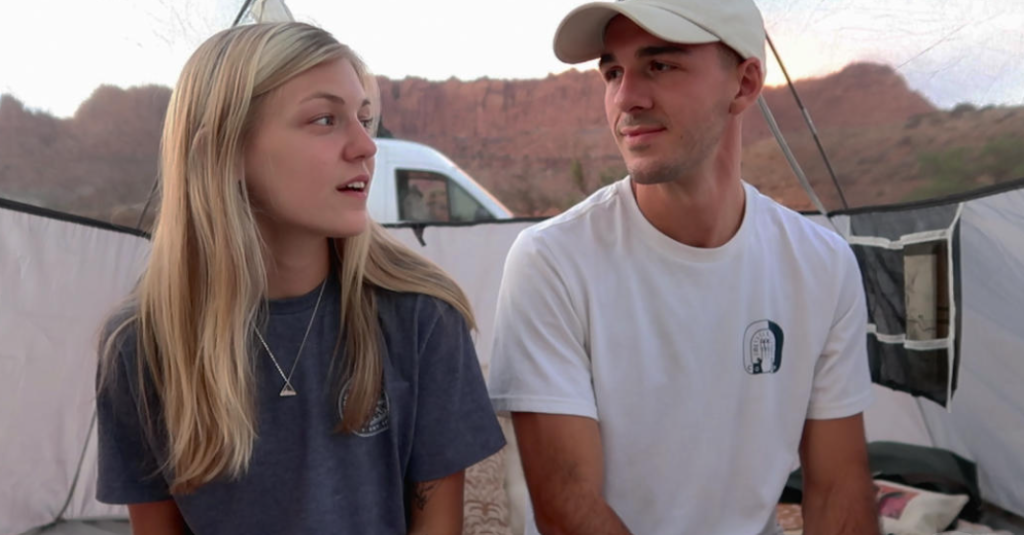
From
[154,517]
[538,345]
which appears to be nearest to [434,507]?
[538,345]

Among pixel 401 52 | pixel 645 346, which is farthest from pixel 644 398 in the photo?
pixel 401 52

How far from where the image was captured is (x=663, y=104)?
1.63 metres

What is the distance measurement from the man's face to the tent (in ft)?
4.48

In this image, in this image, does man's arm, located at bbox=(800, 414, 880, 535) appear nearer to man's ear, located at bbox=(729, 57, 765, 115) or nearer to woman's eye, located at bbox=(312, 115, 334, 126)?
man's ear, located at bbox=(729, 57, 765, 115)

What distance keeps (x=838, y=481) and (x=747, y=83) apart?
0.77 metres

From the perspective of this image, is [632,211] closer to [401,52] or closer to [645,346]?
[645,346]

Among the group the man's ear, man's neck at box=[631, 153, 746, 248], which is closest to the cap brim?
the man's ear

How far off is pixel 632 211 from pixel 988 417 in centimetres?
169

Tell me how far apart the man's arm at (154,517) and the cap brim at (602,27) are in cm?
108

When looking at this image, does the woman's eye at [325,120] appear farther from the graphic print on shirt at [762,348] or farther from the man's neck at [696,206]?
the graphic print on shirt at [762,348]

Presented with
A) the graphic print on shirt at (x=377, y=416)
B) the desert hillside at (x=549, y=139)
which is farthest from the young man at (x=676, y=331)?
the desert hillside at (x=549, y=139)

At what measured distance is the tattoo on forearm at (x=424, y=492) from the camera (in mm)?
1581

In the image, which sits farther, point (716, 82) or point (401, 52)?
point (401, 52)

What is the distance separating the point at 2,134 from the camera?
267cm
